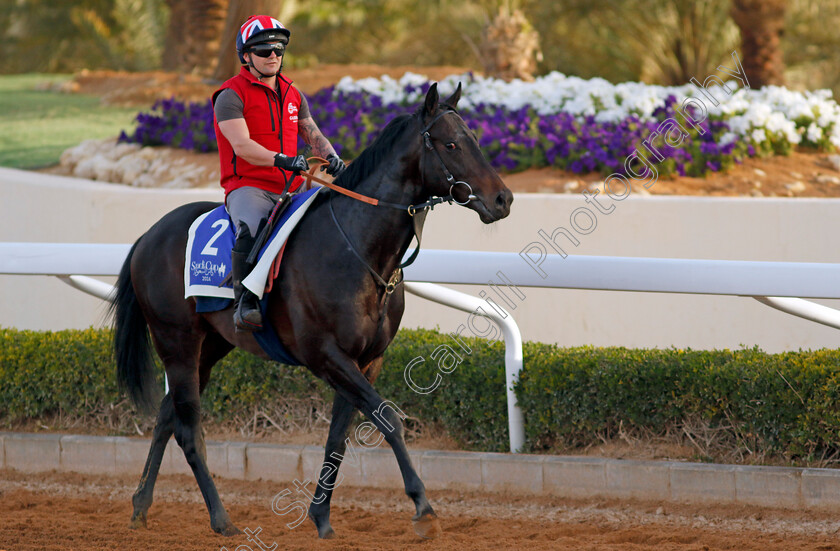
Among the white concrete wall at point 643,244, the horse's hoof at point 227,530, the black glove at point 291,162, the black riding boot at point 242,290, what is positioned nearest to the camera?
the black glove at point 291,162

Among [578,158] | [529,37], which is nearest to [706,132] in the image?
[578,158]

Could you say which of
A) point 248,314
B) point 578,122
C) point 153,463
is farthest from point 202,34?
point 248,314

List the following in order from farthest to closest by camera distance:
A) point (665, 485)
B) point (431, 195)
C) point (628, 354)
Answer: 1. point (628, 354)
2. point (665, 485)
3. point (431, 195)

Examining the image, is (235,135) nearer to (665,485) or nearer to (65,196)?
(665,485)

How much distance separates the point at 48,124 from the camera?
1201cm

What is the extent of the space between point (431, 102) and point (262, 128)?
38.2 inches

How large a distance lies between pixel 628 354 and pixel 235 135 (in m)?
2.60

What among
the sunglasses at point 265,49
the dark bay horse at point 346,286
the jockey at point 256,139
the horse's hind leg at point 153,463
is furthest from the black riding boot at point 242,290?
the horse's hind leg at point 153,463

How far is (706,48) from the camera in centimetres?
1948

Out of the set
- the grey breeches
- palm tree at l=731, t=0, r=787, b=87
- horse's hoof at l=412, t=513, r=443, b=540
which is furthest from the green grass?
palm tree at l=731, t=0, r=787, b=87

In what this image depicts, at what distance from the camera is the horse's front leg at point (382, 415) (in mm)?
4203

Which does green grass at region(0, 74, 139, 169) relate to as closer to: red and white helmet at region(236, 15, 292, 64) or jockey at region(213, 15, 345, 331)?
jockey at region(213, 15, 345, 331)

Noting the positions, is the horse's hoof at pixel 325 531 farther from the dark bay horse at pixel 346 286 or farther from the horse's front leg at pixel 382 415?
the horse's front leg at pixel 382 415

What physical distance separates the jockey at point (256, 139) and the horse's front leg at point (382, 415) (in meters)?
0.42
